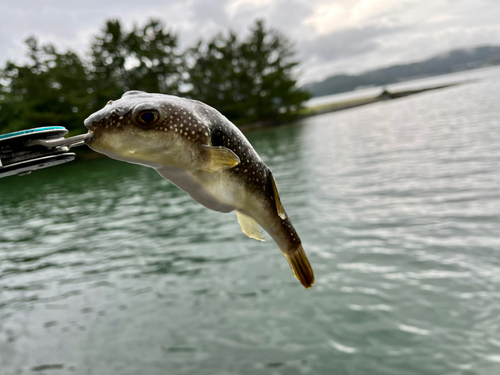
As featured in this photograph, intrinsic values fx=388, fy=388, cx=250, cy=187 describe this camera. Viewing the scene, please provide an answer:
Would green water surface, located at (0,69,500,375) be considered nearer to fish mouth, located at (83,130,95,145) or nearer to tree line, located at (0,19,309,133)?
fish mouth, located at (83,130,95,145)

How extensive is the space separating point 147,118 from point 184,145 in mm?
109

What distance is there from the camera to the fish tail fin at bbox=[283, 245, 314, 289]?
4.26ft

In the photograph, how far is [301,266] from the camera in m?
1.32

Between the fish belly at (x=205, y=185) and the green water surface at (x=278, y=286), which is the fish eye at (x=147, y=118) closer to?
the fish belly at (x=205, y=185)

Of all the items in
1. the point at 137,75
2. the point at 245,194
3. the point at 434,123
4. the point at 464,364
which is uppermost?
the point at 137,75

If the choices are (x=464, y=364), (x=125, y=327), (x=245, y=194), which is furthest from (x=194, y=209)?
(x=245, y=194)

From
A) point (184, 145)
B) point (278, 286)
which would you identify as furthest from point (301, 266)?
point (278, 286)

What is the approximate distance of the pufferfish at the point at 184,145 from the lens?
911 millimetres

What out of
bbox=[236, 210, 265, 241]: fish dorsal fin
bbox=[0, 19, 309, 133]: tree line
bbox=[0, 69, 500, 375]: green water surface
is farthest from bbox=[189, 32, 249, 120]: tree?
bbox=[236, 210, 265, 241]: fish dorsal fin

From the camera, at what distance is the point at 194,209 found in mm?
22938

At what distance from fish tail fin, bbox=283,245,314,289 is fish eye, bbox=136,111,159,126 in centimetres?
67

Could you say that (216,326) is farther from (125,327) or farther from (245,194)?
(245,194)

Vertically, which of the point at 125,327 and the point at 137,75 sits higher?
the point at 137,75

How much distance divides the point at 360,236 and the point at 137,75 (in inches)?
1932
